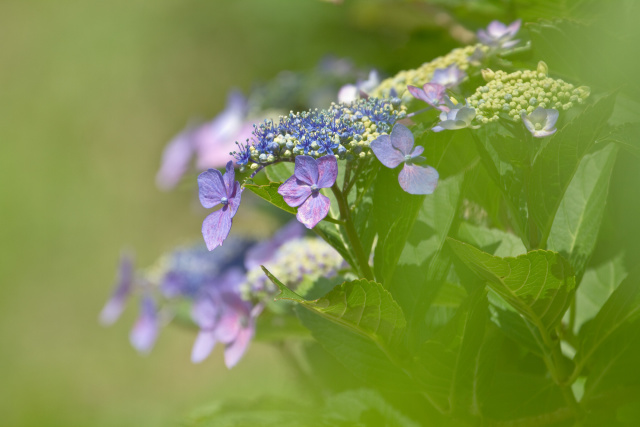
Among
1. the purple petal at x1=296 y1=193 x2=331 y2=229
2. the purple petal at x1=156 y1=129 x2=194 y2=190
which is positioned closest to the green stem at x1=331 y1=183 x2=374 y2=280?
the purple petal at x1=296 y1=193 x2=331 y2=229

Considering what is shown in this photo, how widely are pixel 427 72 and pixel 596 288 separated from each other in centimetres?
27

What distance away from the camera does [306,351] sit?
0.98 metres

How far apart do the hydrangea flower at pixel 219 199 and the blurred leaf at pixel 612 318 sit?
31cm

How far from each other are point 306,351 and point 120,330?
2.73 metres

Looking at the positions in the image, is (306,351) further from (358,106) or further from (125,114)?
(125,114)

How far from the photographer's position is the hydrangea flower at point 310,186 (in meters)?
0.50

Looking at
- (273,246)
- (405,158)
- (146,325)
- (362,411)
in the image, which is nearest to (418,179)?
(405,158)

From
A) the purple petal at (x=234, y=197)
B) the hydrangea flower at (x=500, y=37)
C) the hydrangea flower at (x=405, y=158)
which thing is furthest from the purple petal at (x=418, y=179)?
the hydrangea flower at (x=500, y=37)

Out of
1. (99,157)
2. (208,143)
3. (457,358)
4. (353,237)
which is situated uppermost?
(353,237)

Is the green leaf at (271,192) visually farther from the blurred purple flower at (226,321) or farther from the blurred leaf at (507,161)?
the blurred purple flower at (226,321)

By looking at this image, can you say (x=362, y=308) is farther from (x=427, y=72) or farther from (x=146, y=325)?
(x=146, y=325)

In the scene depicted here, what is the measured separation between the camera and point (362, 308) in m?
0.53

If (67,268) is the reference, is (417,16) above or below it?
above

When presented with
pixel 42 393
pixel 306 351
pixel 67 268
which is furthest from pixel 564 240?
pixel 67 268
